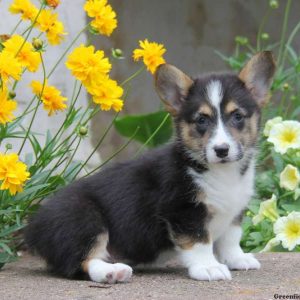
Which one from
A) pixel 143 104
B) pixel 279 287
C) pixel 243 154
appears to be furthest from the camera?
pixel 143 104

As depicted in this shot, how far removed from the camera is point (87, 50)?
17.1 ft

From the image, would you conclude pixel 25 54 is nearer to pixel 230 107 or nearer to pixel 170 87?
pixel 170 87

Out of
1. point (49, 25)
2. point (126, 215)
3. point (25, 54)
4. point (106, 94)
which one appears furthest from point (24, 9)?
point (126, 215)

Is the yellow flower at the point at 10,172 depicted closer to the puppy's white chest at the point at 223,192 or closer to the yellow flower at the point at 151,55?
the puppy's white chest at the point at 223,192

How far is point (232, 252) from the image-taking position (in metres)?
5.47

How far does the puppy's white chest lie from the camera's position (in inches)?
201

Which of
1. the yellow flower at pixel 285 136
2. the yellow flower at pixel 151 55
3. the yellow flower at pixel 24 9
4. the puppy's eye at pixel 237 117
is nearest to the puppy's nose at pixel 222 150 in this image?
the puppy's eye at pixel 237 117

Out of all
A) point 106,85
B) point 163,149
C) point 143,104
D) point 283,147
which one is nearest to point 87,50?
point 106,85

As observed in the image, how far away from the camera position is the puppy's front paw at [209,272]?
16.2 feet

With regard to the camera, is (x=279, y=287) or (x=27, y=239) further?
(x=27, y=239)

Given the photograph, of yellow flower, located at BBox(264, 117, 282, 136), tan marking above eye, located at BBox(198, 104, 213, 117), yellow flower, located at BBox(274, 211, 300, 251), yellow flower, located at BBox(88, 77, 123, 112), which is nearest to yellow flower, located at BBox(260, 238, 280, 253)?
yellow flower, located at BBox(274, 211, 300, 251)

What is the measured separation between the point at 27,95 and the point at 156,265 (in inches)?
120

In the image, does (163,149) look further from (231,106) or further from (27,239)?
(27,239)

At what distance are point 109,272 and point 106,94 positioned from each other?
44.1 inches
